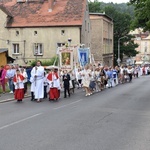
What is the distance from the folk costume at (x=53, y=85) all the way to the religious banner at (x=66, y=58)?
8.63 metres

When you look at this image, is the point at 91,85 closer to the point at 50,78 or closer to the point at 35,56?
the point at 50,78

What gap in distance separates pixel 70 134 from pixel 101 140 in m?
1.01

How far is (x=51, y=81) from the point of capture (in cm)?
2047

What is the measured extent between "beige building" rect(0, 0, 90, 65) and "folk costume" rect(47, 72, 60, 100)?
33.9 meters

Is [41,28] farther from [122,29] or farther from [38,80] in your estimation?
[122,29]

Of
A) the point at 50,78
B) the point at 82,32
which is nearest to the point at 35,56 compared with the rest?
the point at 82,32

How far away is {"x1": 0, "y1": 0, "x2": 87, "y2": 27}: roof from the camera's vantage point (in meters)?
54.9

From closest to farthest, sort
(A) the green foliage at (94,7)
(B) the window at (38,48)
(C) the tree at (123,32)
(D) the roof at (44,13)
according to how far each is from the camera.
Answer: (D) the roof at (44,13), (B) the window at (38,48), (C) the tree at (123,32), (A) the green foliage at (94,7)

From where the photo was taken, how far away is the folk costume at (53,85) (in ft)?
66.1

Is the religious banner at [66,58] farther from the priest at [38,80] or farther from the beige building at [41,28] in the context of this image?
the beige building at [41,28]

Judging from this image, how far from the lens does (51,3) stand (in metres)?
57.9

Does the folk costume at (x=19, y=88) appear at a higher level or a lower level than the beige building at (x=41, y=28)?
lower

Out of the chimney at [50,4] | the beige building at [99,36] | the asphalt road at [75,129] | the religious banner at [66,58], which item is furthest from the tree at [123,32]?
the asphalt road at [75,129]

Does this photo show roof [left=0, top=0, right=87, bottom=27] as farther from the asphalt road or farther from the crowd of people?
the asphalt road
